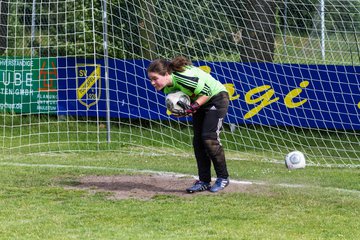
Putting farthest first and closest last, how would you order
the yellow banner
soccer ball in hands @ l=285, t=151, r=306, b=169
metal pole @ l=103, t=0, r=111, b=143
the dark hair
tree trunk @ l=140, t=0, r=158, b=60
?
the yellow banner < tree trunk @ l=140, t=0, r=158, b=60 < metal pole @ l=103, t=0, r=111, b=143 < soccer ball in hands @ l=285, t=151, r=306, b=169 < the dark hair

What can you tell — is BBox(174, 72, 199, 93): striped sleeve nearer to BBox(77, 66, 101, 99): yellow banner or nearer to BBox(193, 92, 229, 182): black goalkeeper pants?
BBox(193, 92, 229, 182): black goalkeeper pants

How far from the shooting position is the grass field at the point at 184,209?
6.83 meters

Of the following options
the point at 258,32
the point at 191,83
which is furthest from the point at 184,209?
the point at 258,32

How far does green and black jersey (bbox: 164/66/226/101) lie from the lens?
8.59 meters

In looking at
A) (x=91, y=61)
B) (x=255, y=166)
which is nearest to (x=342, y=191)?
(x=255, y=166)

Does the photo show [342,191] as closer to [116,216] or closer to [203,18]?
[116,216]

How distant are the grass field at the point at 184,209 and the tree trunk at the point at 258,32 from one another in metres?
3.16

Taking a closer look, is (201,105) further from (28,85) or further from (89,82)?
(28,85)

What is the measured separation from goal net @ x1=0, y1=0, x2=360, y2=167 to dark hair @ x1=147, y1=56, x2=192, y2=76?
169 inches

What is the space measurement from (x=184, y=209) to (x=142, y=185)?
1653mm

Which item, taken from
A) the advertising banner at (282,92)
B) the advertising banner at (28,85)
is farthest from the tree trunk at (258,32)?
the advertising banner at (28,85)

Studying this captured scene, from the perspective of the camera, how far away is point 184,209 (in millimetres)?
7879

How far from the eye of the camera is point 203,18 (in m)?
13.9

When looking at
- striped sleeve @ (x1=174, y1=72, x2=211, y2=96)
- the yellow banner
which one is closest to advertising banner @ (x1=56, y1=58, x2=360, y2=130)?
the yellow banner
